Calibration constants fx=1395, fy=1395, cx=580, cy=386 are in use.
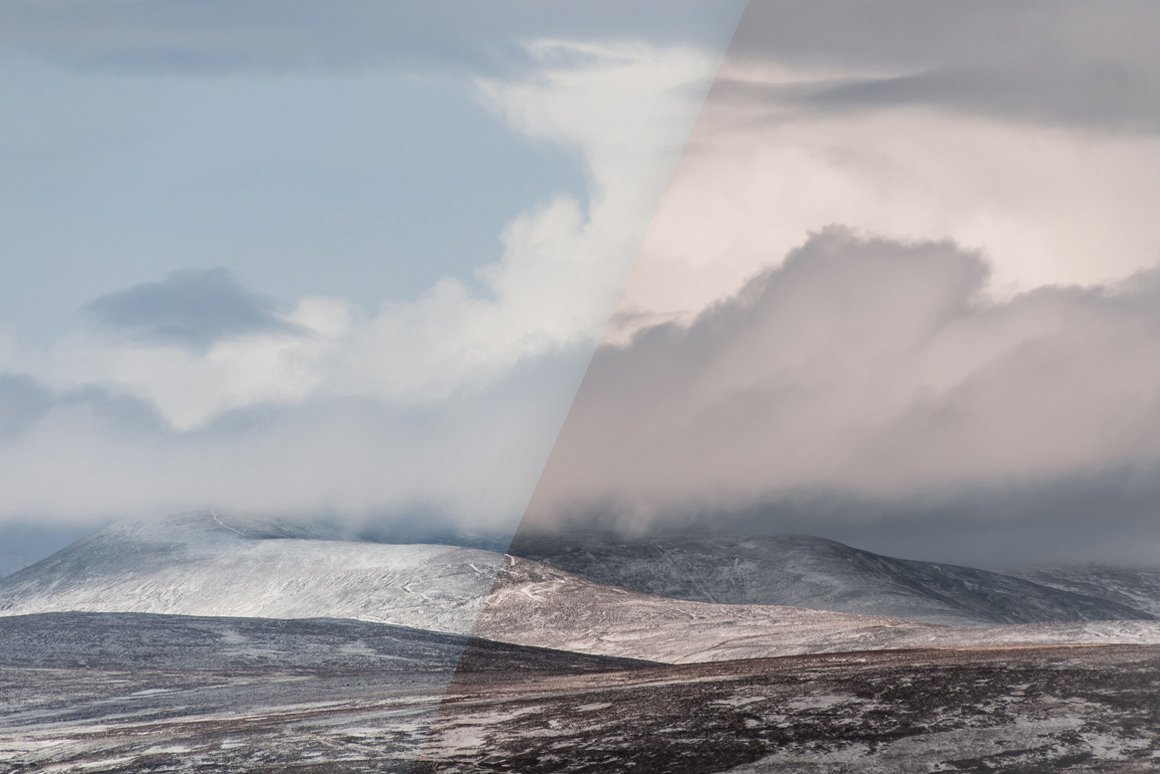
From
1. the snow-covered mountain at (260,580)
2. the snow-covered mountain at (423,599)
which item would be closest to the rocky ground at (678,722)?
the snow-covered mountain at (423,599)

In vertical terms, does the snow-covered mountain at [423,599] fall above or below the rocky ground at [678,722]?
above

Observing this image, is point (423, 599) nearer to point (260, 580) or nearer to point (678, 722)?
point (260, 580)

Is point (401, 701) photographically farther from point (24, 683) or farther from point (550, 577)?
point (550, 577)

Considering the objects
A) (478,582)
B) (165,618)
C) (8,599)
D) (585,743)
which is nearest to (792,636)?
(478,582)

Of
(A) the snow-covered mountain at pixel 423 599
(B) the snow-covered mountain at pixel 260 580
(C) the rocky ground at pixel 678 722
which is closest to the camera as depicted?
(C) the rocky ground at pixel 678 722

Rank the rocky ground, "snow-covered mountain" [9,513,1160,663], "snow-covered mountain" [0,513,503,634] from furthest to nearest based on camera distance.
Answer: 1. "snow-covered mountain" [0,513,503,634]
2. "snow-covered mountain" [9,513,1160,663]
3. the rocky ground

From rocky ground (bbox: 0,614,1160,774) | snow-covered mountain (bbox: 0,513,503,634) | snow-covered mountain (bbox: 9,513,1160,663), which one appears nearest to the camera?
rocky ground (bbox: 0,614,1160,774)

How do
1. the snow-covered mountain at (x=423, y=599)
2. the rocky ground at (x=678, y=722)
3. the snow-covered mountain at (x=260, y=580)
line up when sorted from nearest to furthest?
the rocky ground at (x=678, y=722)
the snow-covered mountain at (x=423, y=599)
the snow-covered mountain at (x=260, y=580)

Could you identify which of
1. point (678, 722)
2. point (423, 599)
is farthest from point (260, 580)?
point (678, 722)

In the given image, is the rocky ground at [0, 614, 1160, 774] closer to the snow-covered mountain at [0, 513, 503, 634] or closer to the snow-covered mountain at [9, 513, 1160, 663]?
the snow-covered mountain at [9, 513, 1160, 663]

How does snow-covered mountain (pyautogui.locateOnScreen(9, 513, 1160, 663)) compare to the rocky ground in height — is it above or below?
above

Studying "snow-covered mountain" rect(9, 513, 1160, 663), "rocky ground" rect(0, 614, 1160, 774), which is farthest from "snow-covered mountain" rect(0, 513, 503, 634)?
"rocky ground" rect(0, 614, 1160, 774)

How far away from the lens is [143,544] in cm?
18788

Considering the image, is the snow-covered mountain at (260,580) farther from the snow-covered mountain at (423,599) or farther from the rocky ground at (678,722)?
the rocky ground at (678,722)
